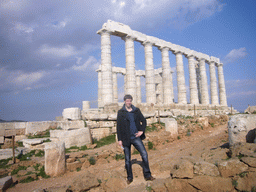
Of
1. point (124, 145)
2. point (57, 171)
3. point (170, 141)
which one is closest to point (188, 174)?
point (124, 145)

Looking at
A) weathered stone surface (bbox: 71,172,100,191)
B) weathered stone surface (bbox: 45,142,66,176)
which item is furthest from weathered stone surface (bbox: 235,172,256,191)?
weathered stone surface (bbox: 45,142,66,176)

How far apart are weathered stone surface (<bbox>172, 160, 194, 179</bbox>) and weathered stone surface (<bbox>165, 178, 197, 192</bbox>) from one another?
0.09 m

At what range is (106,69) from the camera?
62.4ft

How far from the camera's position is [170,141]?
32.4 feet

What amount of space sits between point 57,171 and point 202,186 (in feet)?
16.6

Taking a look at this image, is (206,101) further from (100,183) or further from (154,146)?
(100,183)

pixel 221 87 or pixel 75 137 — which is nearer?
pixel 75 137

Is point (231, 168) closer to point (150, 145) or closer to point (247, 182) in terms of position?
point (247, 182)

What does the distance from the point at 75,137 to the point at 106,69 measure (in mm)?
10783

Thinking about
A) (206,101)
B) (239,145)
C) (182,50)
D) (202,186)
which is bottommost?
(202,186)

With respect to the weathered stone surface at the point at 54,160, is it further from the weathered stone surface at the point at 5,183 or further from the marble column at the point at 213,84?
the marble column at the point at 213,84

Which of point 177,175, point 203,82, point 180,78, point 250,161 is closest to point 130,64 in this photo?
point 180,78

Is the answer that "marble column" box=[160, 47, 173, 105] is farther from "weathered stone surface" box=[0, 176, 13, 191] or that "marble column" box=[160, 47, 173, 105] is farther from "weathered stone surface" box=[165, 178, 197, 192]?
"weathered stone surface" box=[165, 178, 197, 192]

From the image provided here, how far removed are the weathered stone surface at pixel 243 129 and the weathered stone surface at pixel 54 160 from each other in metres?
5.72
